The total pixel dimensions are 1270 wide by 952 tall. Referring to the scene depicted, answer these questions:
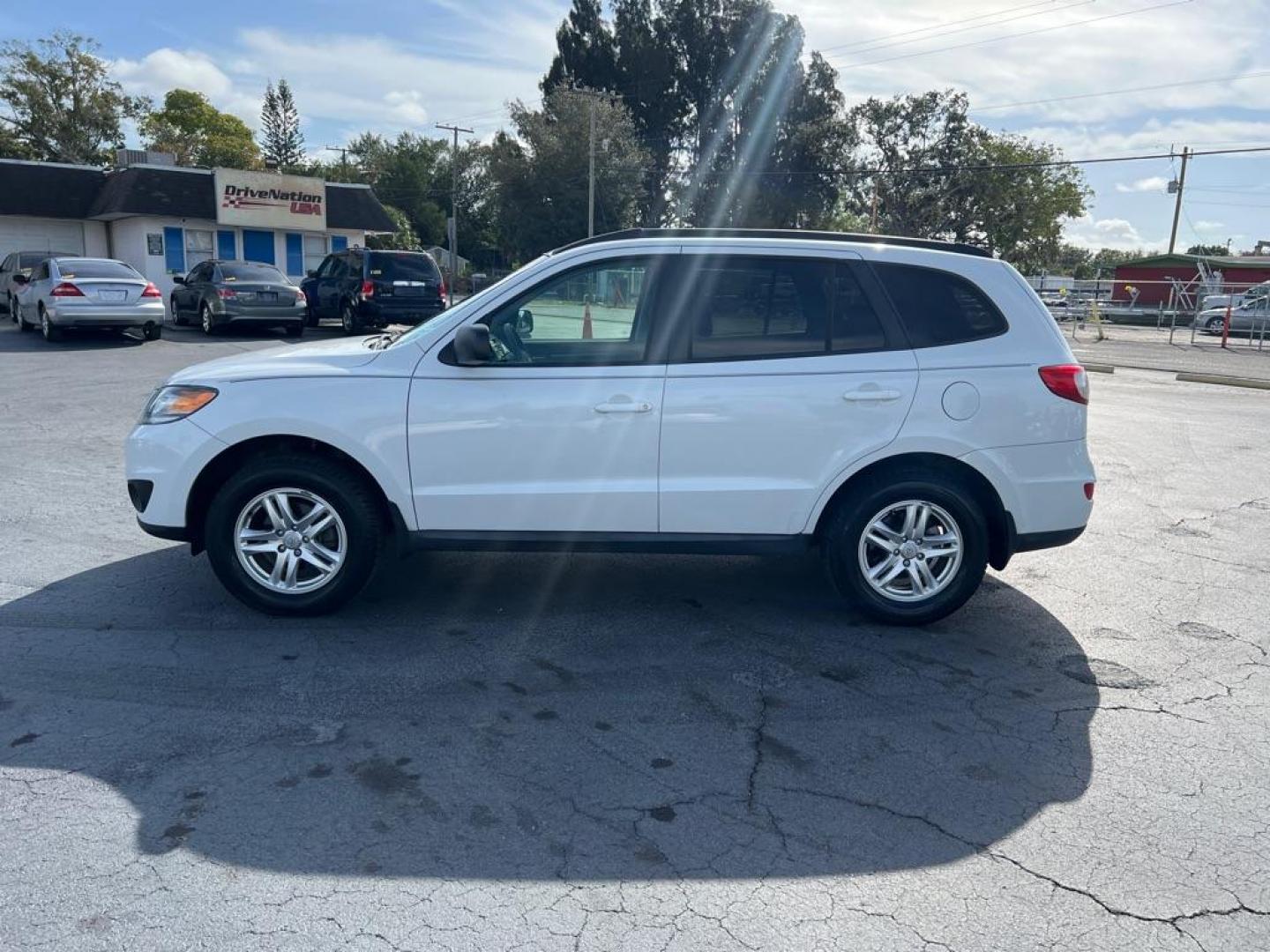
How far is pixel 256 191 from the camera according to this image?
3108cm

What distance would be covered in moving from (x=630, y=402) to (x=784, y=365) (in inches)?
31.1

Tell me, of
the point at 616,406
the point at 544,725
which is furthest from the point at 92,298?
the point at 544,725

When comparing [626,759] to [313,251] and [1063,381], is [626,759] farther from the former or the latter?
[313,251]

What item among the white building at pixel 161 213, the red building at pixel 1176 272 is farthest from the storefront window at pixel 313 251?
the red building at pixel 1176 272

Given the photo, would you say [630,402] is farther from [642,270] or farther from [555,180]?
[555,180]

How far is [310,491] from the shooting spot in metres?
4.82

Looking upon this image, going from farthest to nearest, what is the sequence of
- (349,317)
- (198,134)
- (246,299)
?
(198,134) → (349,317) → (246,299)

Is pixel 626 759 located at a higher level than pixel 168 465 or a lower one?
→ lower

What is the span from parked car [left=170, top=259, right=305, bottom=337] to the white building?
1036 cm

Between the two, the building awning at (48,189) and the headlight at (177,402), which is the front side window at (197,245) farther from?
the headlight at (177,402)

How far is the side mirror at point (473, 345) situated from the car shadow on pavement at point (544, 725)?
1383 mm

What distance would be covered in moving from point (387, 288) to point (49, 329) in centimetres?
638

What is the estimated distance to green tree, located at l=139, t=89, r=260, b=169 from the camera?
210 feet

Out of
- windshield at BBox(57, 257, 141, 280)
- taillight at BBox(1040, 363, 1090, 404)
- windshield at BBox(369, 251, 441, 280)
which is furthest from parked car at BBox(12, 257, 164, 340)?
taillight at BBox(1040, 363, 1090, 404)
